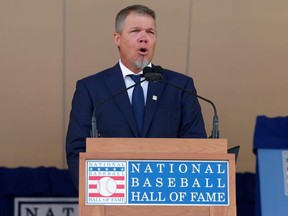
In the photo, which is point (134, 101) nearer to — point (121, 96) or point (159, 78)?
point (121, 96)

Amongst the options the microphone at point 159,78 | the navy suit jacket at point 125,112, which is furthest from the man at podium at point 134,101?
the microphone at point 159,78

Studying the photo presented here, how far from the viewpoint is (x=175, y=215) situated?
8.75 feet

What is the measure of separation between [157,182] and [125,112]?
66 centimetres

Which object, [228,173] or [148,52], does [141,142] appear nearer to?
[228,173]

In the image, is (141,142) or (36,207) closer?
(141,142)

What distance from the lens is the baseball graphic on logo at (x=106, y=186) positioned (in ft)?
8.73

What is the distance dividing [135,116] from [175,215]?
2.47 ft

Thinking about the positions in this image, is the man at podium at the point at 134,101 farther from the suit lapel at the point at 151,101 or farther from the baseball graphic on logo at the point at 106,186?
the baseball graphic on logo at the point at 106,186

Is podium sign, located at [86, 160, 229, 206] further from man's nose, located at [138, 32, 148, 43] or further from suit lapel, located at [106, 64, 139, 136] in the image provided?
man's nose, located at [138, 32, 148, 43]

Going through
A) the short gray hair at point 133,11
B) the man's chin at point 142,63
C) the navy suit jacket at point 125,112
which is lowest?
the navy suit jacket at point 125,112

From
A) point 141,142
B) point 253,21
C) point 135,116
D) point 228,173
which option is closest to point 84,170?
point 141,142

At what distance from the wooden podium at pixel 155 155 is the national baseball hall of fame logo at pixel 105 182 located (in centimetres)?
2

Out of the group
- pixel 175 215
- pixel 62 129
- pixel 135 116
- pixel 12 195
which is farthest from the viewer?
pixel 62 129

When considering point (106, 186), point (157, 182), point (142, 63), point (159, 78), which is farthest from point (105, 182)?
point (142, 63)
